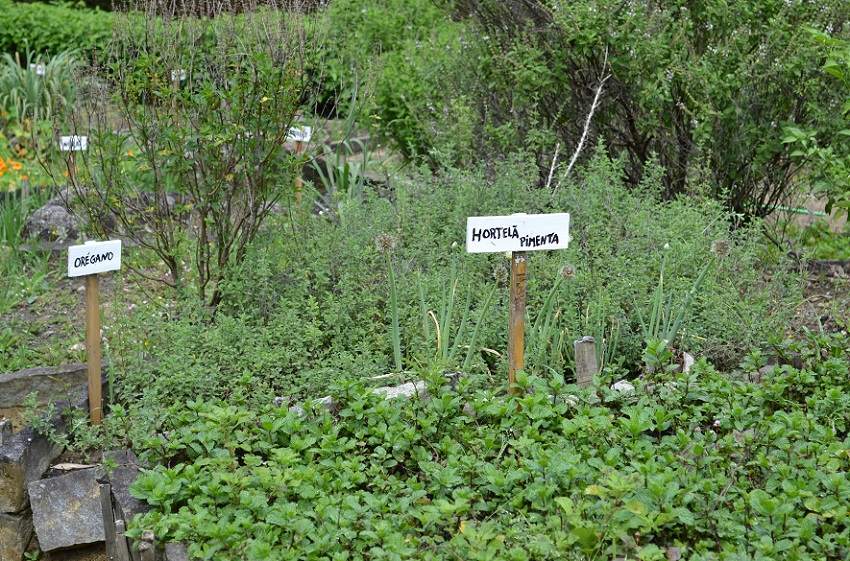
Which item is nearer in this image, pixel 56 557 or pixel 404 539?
pixel 404 539

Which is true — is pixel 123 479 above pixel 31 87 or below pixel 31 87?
below

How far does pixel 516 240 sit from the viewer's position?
369 cm

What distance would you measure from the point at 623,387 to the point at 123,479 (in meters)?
1.75

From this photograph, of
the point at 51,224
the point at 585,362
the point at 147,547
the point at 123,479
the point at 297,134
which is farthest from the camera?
the point at 51,224

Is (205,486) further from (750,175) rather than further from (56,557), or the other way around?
(750,175)

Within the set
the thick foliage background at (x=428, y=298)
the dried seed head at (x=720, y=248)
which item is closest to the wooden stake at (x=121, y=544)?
the thick foliage background at (x=428, y=298)

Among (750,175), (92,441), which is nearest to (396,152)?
(750,175)

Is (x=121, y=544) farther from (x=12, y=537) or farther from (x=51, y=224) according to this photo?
(x=51, y=224)

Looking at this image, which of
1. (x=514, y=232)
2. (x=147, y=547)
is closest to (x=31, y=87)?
(x=514, y=232)

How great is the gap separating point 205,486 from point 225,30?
2.40 meters

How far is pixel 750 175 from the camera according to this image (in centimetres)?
604

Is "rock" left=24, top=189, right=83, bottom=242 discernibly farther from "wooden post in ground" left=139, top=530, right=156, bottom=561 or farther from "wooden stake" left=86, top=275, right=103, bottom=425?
"wooden post in ground" left=139, top=530, right=156, bottom=561

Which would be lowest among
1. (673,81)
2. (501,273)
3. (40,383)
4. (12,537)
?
(12,537)

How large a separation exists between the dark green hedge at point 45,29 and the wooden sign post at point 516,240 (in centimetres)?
1014
